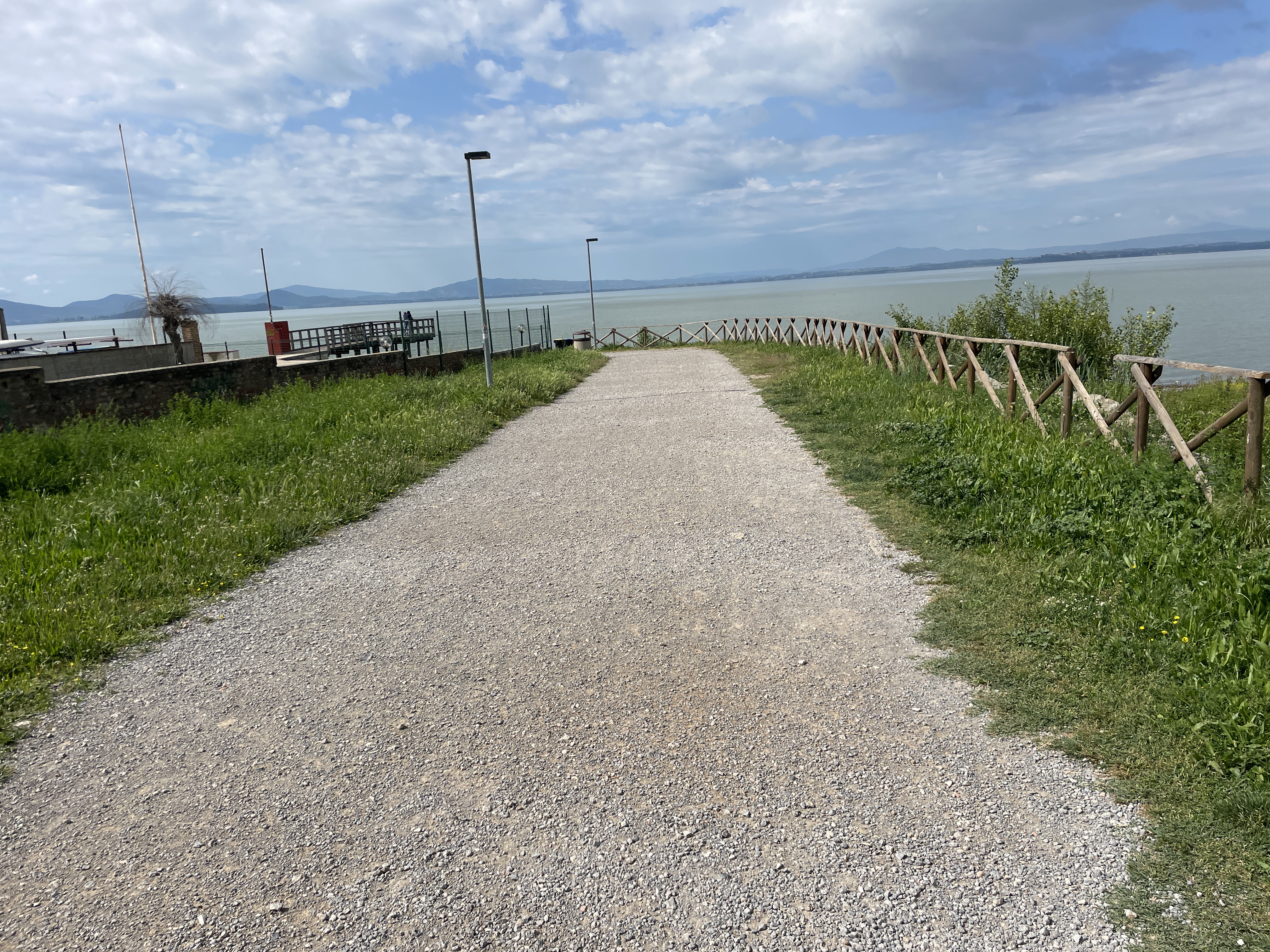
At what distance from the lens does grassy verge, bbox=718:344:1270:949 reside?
272 cm

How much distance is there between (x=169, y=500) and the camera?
7957mm

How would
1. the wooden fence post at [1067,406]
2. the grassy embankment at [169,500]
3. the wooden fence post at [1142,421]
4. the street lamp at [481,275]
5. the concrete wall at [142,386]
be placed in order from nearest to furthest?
the grassy embankment at [169,500], the wooden fence post at [1142,421], the wooden fence post at [1067,406], the concrete wall at [142,386], the street lamp at [481,275]

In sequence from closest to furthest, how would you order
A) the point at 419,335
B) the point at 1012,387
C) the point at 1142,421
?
1. the point at 1142,421
2. the point at 1012,387
3. the point at 419,335

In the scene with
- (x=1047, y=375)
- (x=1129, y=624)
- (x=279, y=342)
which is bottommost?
(x=1047, y=375)

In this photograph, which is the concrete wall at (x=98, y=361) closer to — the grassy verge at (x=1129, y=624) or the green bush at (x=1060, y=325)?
the grassy verge at (x=1129, y=624)

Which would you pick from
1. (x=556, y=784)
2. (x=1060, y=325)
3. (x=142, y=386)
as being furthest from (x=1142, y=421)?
(x=1060, y=325)

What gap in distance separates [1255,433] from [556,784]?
Result: 5694 mm

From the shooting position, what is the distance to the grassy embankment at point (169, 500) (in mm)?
4957

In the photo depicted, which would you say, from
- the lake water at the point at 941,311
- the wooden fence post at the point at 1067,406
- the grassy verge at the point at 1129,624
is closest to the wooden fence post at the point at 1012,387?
the wooden fence post at the point at 1067,406

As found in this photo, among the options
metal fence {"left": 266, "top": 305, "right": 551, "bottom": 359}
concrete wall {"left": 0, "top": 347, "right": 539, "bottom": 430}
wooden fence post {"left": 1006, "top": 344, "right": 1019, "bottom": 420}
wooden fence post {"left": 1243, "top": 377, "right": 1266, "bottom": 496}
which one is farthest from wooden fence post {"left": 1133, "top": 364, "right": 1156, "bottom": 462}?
metal fence {"left": 266, "top": 305, "right": 551, "bottom": 359}

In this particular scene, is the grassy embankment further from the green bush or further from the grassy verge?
the green bush

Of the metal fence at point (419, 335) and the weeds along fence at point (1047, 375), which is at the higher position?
the metal fence at point (419, 335)

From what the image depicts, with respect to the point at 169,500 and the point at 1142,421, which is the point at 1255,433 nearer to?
the point at 1142,421

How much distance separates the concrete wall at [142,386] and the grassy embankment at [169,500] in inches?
14.8
